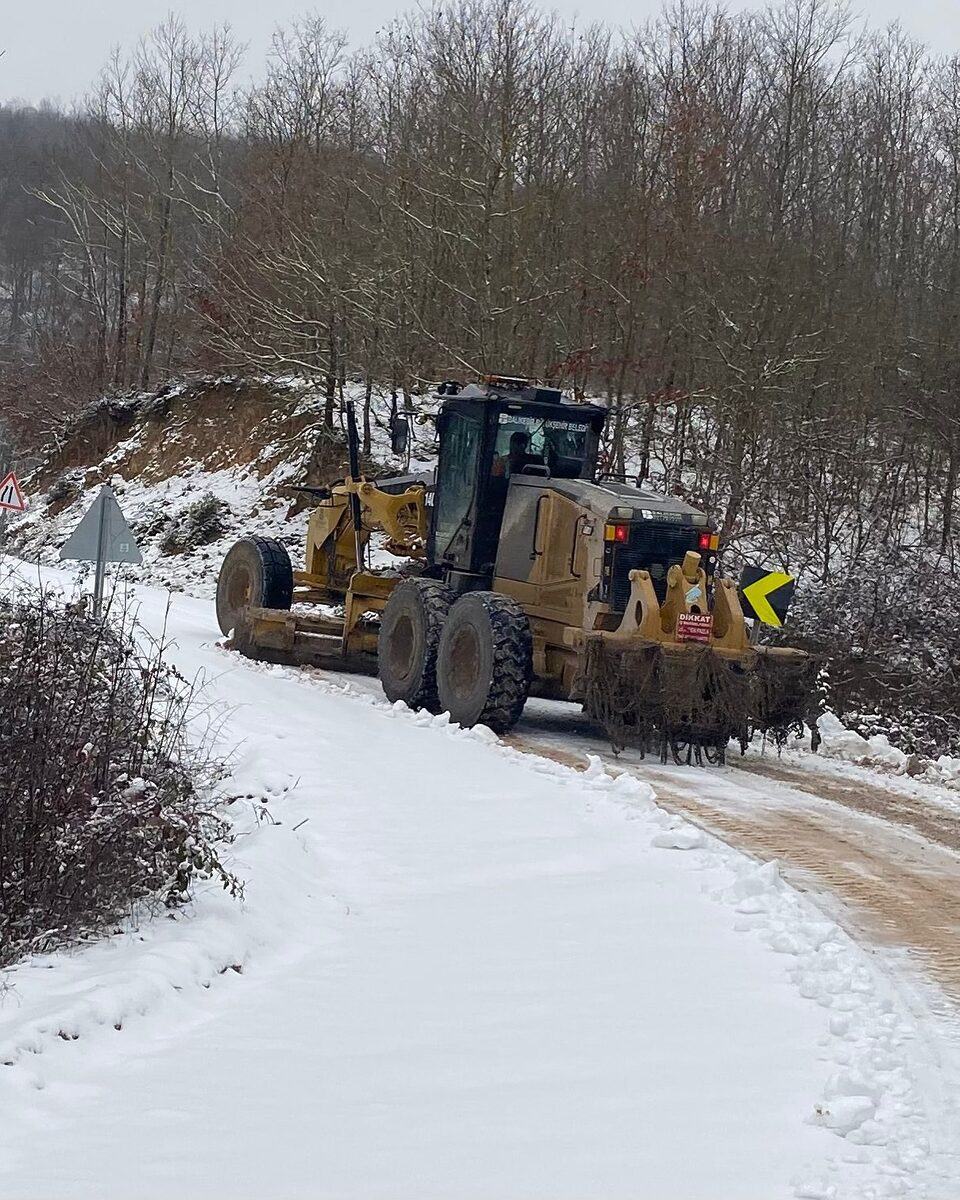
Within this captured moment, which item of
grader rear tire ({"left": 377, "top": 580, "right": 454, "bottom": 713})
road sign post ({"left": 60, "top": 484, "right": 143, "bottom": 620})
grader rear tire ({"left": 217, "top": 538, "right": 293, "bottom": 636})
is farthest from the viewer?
grader rear tire ({"left": 217, "top": 538, "right": 293, "bottom": 636})

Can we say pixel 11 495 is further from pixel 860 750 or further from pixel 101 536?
pixel 860 750

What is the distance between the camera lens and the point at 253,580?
17.6 m

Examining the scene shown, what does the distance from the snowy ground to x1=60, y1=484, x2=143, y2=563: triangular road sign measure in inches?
138

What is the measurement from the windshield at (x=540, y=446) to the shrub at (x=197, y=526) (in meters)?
16.4

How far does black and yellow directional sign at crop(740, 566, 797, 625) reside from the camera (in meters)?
13.0

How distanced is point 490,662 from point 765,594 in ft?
8.44

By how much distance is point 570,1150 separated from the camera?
4.27 m

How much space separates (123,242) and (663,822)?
3600 cm

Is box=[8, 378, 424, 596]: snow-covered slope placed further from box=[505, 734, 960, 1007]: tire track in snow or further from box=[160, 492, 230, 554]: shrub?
box=[505, 734, 960, 1007]: tire track in snow

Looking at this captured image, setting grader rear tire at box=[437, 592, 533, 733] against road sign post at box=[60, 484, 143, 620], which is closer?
road sign post at box=[60, 484, 143, 620]

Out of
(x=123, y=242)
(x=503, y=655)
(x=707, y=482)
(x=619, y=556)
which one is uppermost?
(x=123, y=242)

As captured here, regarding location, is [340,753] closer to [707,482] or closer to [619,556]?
[619,556]

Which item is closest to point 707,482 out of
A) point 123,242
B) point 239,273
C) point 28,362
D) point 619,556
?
point 619,556

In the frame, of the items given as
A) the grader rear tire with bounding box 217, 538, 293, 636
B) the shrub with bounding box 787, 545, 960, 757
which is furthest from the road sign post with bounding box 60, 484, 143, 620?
the shrub with bounding box 787, 545, 960, 757
